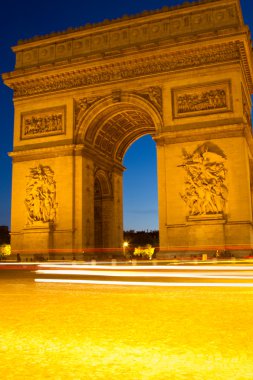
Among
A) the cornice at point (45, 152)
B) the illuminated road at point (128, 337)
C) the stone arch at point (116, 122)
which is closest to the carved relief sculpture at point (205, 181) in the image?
the stone arch at point (116, 122)

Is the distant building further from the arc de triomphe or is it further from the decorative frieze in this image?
the decorative frieze

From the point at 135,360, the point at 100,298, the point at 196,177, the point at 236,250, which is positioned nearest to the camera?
the point at 135,360

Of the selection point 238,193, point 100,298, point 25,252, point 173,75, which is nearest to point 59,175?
point 25,252

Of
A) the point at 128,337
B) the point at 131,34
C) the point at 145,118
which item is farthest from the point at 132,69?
the point at 128,337

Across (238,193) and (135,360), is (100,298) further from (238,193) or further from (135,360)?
(238,193)

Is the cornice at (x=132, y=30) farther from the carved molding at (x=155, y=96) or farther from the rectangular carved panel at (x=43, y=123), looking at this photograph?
the rectangular carved panel at (x=43, y=123)

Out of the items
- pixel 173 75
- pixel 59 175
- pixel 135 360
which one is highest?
pixel 173 75

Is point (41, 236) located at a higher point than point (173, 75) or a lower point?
lower
